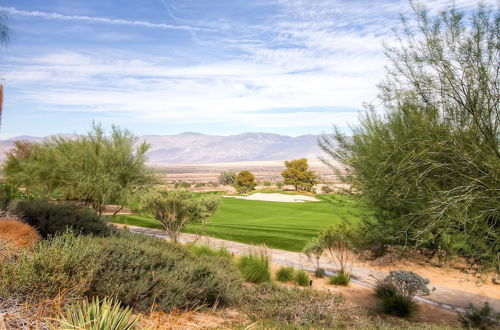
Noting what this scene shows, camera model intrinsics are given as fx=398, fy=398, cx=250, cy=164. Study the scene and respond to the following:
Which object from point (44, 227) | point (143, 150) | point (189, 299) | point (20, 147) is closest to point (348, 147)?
point (189, 299)

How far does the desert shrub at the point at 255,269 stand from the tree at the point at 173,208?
6465 mm

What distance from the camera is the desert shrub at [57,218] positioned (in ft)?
35.7

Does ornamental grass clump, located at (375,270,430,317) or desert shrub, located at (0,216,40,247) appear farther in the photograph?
ornamental grass clump, located at (375,270,430,317)

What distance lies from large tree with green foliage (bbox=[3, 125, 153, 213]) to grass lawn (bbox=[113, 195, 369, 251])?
6072 millimetres

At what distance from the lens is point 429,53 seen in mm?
7969

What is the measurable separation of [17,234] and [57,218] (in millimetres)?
3306

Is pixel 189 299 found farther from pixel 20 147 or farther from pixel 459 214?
pixel 20 147

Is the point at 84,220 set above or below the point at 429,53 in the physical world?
below

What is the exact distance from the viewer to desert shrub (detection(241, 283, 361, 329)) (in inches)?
279

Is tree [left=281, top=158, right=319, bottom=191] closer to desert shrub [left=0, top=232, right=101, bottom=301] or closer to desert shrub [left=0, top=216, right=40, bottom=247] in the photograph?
desert shrub [left=0, top=216, right=40, bottom=247]

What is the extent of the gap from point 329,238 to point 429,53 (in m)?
8.96

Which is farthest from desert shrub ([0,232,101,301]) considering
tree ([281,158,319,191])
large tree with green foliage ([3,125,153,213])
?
tree ([281,158,319,191])

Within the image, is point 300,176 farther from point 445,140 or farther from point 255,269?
point 445,140

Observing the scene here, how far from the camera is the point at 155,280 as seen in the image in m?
6.68
